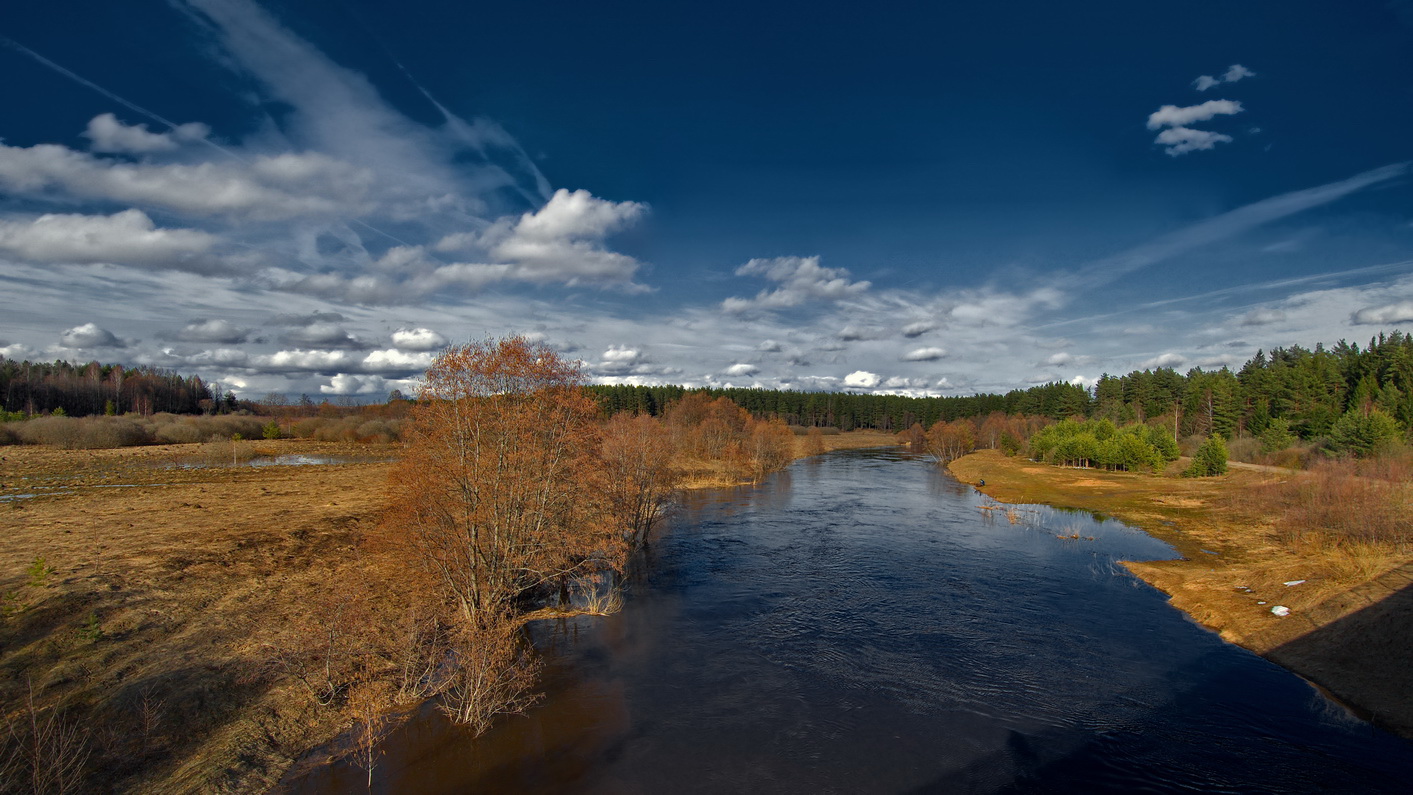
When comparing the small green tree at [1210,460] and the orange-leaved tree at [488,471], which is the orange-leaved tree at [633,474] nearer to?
the orange-leaved tree at [488,471]

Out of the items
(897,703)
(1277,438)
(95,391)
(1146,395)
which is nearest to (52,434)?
(95,391)

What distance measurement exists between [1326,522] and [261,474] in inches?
3600

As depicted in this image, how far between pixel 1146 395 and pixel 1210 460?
55.9 meters

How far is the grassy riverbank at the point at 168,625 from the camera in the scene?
1529 cm

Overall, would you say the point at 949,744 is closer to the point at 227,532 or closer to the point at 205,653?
the point at 205,653

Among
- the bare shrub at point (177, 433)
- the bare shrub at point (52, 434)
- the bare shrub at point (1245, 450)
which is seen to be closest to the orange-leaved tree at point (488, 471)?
the bare shrub at point (1245, 450)

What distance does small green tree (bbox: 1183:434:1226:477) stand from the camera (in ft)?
240

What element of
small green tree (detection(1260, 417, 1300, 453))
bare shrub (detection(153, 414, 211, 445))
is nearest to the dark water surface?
small green tree (detection(1260, 417, 1300, 453))

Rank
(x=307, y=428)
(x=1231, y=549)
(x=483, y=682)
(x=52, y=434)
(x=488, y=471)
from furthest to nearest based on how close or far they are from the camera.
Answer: (x=307, y=428), (x=52, y=434), (x=1231, y=549), (x=488, y=471), (x=483, y=682)

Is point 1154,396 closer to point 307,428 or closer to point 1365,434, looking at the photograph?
point 1365,434

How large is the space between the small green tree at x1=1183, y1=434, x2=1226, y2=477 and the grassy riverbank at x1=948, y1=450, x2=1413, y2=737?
22.9m

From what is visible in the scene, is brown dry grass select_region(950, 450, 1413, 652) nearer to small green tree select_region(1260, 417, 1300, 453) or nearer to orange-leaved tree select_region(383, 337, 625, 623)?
small green tree select_region(1260, 417, 1300, 453)

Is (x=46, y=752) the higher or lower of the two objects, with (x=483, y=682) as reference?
lower

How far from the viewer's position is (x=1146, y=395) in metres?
122
